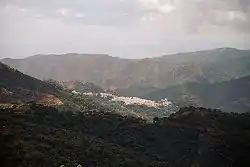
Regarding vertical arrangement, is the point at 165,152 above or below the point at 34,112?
below

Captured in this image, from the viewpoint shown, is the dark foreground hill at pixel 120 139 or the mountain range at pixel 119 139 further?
the dark foreground hill at pixel 120 139

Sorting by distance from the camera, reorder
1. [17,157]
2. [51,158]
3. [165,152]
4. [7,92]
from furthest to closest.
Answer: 1. [7,92]
2. [165,152]
3. [51,158]
4. [17,157]

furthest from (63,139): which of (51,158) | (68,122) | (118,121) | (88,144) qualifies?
(118,121)

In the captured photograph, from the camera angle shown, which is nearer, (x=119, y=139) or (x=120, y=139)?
(x=119, y=139)

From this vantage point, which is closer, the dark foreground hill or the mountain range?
the mountain range

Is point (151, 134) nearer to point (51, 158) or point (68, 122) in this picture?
point (68, 122)

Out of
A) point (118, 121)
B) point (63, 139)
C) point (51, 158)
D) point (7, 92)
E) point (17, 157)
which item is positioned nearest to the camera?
point (17, 157)

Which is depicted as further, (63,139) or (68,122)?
(68,122)
